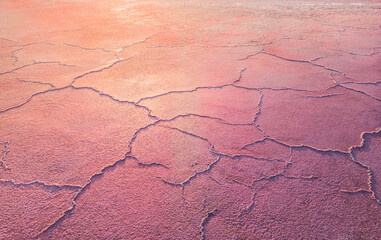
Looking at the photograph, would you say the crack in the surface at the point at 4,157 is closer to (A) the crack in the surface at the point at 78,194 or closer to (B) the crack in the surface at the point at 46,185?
(B) the crack in the surface at the point at 46,185

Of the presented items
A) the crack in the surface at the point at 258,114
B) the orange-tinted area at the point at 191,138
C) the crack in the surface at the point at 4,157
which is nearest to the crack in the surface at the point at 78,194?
the orange-tinted area at the point at 191,138

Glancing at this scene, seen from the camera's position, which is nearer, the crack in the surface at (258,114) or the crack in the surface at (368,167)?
the crack in the surface at (368,167)

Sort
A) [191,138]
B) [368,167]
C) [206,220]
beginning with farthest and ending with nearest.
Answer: [191,138], [368,167], [206,220]

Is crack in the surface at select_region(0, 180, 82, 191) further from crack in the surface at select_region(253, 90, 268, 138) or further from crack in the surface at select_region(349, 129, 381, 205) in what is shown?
crack in the surface at select_region(349, 129, 381, 205)

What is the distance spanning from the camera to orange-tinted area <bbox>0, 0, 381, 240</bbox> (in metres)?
1.09

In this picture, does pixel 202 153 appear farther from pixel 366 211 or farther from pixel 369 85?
pixel 369 85

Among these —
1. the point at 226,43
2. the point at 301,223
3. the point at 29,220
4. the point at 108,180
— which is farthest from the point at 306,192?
the point at 226,43

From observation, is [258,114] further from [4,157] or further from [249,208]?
[4,157]

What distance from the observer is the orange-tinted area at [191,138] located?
109 cm

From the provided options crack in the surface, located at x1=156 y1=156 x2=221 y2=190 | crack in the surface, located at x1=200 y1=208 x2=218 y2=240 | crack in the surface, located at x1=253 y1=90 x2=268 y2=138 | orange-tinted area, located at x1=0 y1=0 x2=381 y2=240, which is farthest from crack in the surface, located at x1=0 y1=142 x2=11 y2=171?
crack in the surface, located at x1=253 y1=90 x2=268 y2=138

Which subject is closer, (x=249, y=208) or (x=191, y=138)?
(x=249, y=208)

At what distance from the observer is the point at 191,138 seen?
1.54 metres

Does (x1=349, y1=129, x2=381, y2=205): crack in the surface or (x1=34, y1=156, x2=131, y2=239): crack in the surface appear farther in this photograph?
(x1=349, y1=129, x2=381, y2=205): crack in the surface

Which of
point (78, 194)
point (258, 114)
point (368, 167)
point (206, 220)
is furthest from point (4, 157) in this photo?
point (368, 167)
